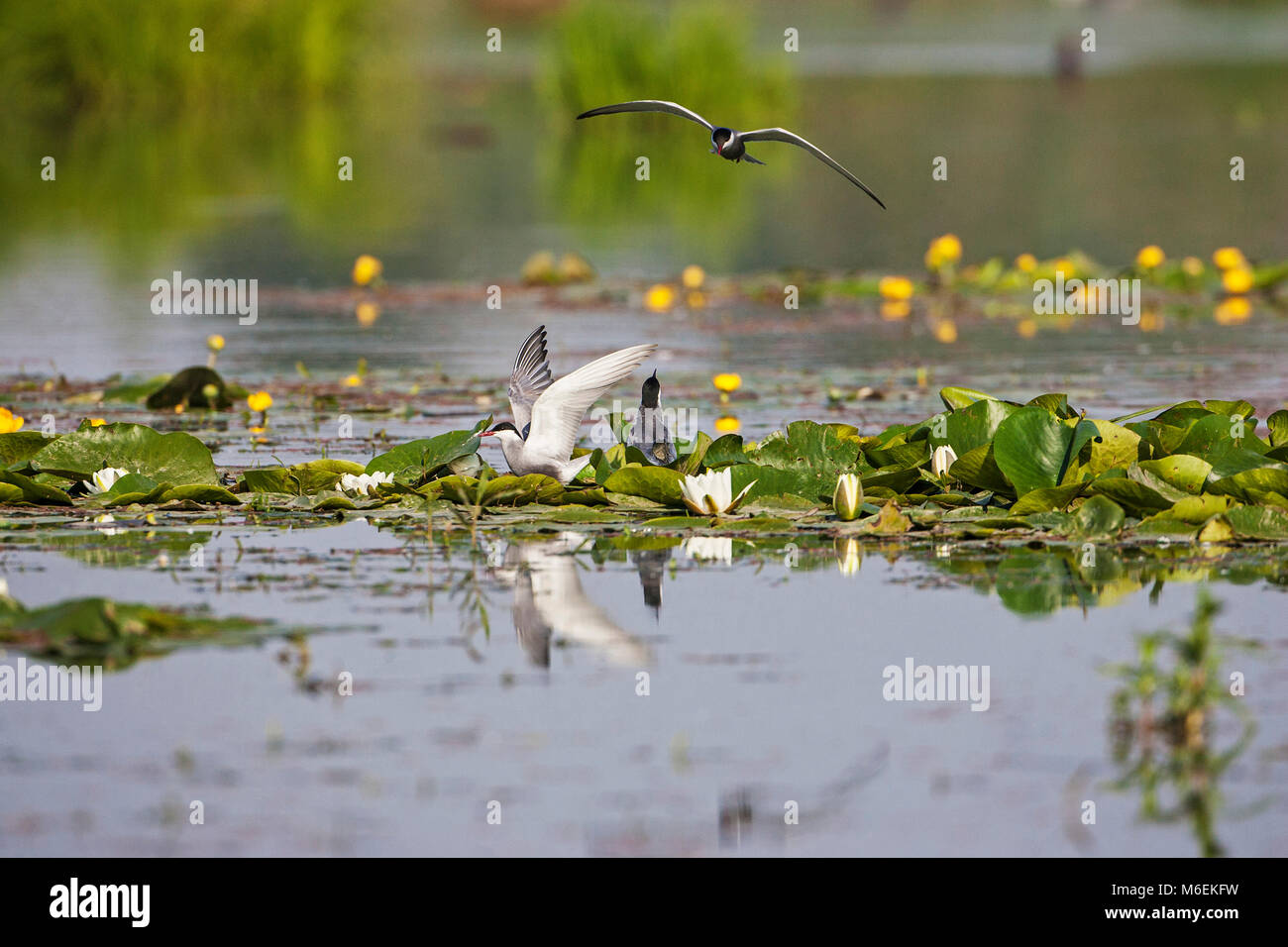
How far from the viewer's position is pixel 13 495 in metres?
7.23

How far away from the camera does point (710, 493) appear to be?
692 cm

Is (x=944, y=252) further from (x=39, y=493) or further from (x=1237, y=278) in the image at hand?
(x=39, y=493)

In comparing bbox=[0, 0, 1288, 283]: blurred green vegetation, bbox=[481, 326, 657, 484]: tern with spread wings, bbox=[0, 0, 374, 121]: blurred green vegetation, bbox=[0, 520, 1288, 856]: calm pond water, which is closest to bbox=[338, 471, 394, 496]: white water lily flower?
bbox=[481, 326, 657, 484]: tern with spread wings

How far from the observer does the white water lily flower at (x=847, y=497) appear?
677 cm

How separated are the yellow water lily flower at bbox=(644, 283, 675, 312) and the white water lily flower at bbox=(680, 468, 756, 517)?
24.1 ft

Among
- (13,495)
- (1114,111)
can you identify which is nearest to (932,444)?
(13,495)

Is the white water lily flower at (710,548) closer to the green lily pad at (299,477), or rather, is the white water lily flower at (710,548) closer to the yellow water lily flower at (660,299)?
the green lily pad at (299,477)

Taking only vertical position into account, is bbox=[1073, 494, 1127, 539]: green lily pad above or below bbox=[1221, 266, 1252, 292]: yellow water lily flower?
below

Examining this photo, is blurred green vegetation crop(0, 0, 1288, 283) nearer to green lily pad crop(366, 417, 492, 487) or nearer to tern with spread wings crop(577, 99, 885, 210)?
green lily pad crop(366, 417, 492, 487)

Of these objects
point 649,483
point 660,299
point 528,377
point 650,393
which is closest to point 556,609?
point 649,483

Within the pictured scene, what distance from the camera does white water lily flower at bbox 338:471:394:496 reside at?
727 cm

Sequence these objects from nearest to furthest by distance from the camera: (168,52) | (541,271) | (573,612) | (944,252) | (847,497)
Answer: (573,612) < (847,497) < (944,252) < (541,271) < (168,52)

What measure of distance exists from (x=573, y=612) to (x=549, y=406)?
1395 mm
